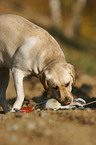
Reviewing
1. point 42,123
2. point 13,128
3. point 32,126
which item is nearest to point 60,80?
point 42,123

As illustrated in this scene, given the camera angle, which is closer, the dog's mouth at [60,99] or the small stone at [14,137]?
the small stone at [14,137]

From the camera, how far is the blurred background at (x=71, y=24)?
35.2 feet

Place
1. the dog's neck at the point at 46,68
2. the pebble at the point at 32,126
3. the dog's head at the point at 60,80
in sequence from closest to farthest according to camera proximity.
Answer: the pebble at the point at 32,126, the dog's head at the point at 60,80, the dog's neck at the point at 46,68

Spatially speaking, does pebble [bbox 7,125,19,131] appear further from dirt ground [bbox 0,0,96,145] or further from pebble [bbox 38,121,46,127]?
pebble [bbox 38,121,46,127]

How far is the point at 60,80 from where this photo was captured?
3.69m

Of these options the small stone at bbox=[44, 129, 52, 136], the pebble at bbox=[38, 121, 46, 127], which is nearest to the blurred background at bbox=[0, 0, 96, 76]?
the pebble at bbox=[38, 121, 46, 127]

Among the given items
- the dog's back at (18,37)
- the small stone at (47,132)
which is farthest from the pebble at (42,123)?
the dog's back at (18,37)

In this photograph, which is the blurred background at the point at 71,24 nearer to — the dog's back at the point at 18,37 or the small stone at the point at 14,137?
the dog's back at the point at 18,37

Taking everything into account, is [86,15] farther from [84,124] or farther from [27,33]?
[84,124]

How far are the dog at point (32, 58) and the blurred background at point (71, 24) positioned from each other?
4044 mm

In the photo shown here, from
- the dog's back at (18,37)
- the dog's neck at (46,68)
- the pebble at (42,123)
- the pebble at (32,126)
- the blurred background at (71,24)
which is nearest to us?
the pebble at (32,126)

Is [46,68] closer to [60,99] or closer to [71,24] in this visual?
[60,99]

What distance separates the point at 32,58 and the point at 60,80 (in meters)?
0.67

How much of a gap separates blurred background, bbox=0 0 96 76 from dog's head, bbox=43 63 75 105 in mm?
4249
